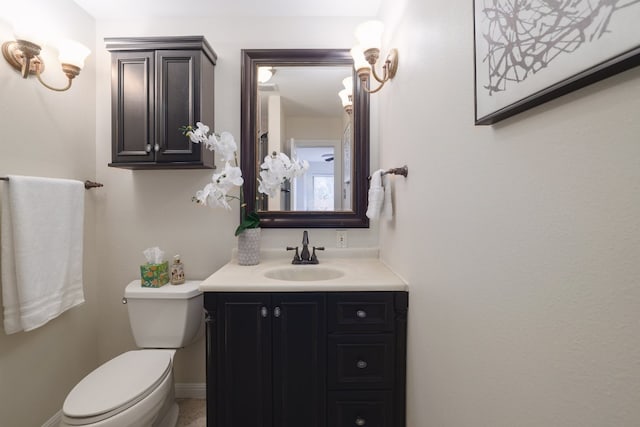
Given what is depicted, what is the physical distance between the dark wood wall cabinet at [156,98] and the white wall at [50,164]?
0.91 feet

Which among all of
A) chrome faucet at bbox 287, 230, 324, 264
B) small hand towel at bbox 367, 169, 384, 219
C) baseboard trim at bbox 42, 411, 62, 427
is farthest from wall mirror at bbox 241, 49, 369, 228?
baseboard trim at bbox 42, 411, 62, 427

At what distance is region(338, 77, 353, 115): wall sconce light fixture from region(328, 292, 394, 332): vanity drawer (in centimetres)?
121

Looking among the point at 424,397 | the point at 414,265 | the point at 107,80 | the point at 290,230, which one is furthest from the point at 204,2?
the point at 424,397

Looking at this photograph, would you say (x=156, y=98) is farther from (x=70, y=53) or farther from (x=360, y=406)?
(x=360, y=406)

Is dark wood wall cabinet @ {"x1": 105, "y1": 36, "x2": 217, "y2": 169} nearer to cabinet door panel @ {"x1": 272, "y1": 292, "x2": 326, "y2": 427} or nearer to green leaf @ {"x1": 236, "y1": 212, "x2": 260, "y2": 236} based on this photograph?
green leaf @ {"x1": 236, "y1": 212, "x2": 260, "y2": 236}

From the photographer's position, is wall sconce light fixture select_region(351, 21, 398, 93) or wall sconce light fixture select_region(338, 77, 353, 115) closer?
wall sconce light fixture select_region(351, 21, 398, 93)

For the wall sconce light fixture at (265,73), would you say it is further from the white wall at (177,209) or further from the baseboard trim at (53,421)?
the baseboard trim at (53,421)

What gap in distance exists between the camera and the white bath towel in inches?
51.9

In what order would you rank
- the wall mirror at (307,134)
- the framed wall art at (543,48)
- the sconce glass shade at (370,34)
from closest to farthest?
the framed wall art at (543,48) → the sconce glass shade at (370,34) → the wall mirror at (307,134)

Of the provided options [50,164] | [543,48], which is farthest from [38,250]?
[543,48]

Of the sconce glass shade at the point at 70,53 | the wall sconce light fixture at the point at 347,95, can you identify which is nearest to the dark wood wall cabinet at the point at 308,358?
the wall sconce light fixture at the point at 347,95

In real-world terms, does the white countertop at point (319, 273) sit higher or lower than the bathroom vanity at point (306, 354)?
higher

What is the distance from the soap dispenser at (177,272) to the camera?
5.93 ft

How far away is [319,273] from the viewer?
1.75m
